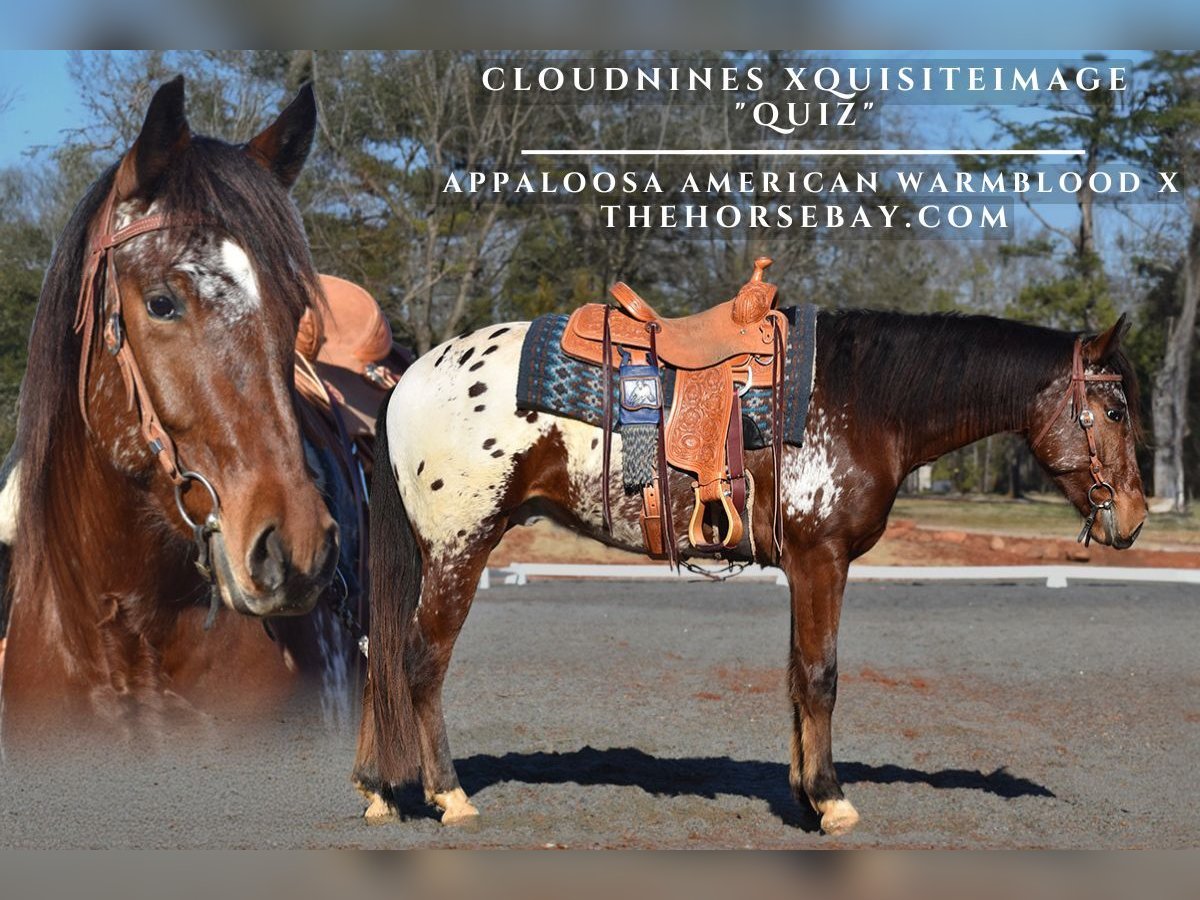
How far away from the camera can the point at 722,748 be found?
634 centimetres

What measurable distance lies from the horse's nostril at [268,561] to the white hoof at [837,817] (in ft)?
10.7

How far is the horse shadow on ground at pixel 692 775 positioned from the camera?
541cm

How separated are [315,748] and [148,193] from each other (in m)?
1.95

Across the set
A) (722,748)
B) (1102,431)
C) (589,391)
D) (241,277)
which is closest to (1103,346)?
(1102,431)

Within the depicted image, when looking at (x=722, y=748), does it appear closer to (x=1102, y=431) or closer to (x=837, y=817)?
(x=837, y=817)

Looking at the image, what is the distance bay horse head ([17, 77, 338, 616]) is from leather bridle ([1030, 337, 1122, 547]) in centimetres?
370

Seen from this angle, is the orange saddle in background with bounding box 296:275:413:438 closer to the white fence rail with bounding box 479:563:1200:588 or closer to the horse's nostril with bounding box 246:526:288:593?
the horse's nostril with bounding box 246:526:288:593

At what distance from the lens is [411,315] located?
1830cm

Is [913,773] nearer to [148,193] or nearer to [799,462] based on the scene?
[799,462]

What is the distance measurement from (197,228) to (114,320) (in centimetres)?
20

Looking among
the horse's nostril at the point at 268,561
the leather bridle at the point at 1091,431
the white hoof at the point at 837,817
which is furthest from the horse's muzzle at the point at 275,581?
the leather bridle at the point at 1091,431

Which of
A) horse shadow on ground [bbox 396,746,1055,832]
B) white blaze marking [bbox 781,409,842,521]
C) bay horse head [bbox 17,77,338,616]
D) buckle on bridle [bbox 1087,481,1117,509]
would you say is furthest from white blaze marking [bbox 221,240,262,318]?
buckle on bridle [bbox 1087,481,1117,509]

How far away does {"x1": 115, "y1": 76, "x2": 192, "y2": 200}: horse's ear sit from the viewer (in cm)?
196

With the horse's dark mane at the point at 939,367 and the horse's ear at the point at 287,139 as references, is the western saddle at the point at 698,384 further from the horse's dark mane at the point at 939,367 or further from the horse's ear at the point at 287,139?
the horse's ear at the point at 287,139
